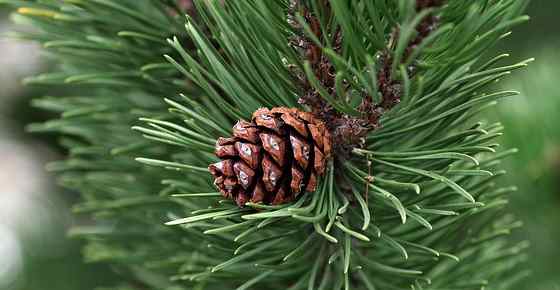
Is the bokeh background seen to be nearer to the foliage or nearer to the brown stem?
the foliage

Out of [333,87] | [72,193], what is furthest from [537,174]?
[72,193]

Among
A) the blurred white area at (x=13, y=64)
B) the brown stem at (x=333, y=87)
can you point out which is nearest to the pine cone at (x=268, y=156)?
the brown stem at (x=333, y=87)

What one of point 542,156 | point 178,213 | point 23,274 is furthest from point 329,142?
point 23,274

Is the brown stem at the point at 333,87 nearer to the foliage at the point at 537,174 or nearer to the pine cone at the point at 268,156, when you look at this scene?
the pine cone at the point at 268,156

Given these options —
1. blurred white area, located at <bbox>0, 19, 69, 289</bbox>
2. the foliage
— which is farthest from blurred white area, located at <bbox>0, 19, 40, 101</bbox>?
the foliage

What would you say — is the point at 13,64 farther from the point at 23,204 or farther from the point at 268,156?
the point at 268,156

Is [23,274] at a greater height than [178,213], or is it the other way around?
[178,213]

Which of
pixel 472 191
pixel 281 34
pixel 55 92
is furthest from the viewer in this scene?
pixel 55 92

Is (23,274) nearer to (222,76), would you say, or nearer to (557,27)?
(222,76)
